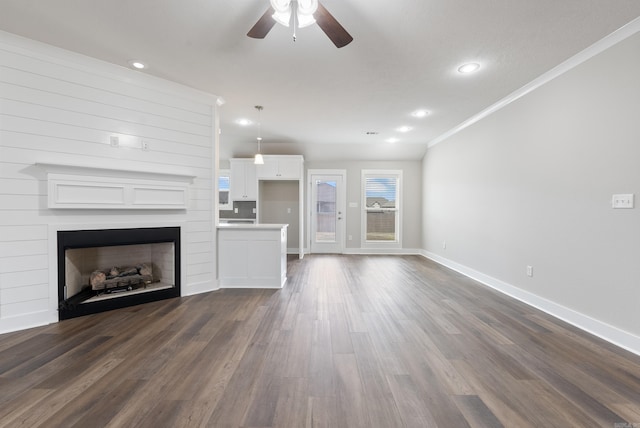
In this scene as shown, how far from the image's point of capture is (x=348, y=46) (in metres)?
2.50

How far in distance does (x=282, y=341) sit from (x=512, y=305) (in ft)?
9.18

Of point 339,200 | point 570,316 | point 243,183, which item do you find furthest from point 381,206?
point 570,316

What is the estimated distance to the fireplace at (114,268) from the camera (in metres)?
2.77

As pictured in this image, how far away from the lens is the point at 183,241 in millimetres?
3496

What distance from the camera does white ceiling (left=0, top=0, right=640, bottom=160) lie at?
204 cm

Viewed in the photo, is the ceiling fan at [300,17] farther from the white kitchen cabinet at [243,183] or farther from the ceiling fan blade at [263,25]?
the white kitchen cabinet at [243,183]

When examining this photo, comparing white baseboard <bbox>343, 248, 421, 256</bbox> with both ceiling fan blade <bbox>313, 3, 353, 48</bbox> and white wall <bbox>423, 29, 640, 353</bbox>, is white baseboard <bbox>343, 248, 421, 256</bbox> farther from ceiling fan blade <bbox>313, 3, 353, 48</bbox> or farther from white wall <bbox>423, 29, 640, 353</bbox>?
ceiling fan blade <bbox>313, 3, 353, 48</bbox>

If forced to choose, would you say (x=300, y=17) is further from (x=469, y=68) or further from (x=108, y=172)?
(x=108, y=172)

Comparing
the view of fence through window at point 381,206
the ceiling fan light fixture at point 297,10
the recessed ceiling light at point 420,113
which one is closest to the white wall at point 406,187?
the view of fence through window at point 381,206

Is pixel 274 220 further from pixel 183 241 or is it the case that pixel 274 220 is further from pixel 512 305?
pixel 512 305

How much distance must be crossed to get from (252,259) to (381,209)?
4.20m

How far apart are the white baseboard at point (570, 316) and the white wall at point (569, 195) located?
0.01 metres

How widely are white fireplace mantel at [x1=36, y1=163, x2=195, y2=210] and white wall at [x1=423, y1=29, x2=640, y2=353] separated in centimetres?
432

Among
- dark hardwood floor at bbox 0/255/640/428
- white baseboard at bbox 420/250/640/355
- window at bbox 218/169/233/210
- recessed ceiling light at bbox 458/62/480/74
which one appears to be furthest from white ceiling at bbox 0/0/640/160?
window at bbox 218/169/233/210
